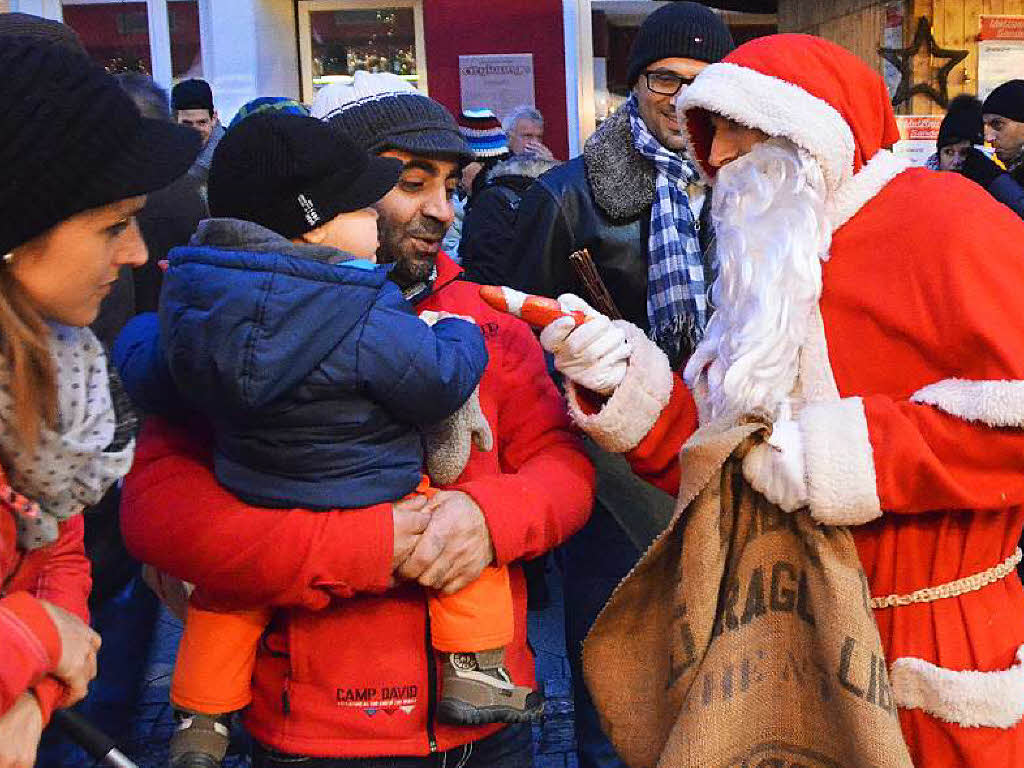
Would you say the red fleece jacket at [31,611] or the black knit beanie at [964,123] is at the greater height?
the black knit beanie at [964,123]

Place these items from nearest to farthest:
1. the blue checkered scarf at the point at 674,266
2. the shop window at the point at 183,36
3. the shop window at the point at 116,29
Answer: the blue checkered scarf at the point at 674,266 → the shop window at the point at 183,36 → the shop window at the point at 116,29

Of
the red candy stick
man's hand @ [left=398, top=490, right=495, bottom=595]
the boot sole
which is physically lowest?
the boot sole

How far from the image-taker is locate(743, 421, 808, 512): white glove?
2029 millimetres

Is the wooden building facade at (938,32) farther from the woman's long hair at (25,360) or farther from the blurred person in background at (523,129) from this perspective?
the woman's long hair at (25,360)

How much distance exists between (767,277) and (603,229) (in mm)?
1121

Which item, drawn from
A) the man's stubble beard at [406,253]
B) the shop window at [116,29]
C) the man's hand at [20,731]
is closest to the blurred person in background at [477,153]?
the man's stubble beard at [406,253]

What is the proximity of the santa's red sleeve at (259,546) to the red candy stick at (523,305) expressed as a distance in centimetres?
45

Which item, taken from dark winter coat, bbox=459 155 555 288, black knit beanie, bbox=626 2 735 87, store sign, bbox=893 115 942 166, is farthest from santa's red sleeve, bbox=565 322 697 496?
store sign, bbox=893 115 942 166

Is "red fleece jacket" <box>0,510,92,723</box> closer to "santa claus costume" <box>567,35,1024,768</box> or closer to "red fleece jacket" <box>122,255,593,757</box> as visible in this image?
"red fleece jacket" <box>122,255,593,757</box>

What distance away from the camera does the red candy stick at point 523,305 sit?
87.7 inches

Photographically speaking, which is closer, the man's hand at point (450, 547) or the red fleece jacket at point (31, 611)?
the red fleece jacket at point (31, 611)

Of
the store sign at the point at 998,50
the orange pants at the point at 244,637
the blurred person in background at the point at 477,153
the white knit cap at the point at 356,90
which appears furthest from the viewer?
the store sign at the point at 998,50

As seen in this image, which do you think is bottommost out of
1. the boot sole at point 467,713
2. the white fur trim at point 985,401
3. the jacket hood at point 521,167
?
the boot sole at point 467,713

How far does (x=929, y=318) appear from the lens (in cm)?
207
